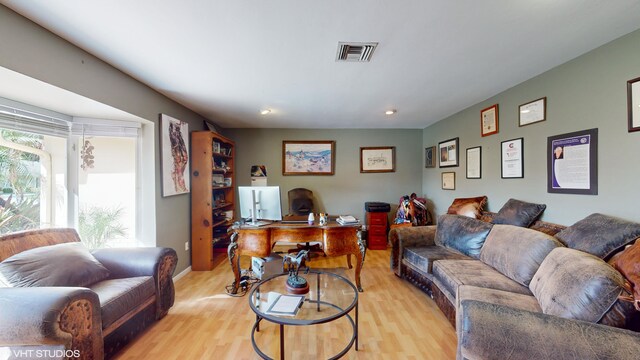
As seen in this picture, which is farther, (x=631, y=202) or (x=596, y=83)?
(x=596, y=83)

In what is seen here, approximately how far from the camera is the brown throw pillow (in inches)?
45.7

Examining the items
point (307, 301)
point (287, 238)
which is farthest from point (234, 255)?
point (307, 301)

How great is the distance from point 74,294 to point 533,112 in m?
4.03

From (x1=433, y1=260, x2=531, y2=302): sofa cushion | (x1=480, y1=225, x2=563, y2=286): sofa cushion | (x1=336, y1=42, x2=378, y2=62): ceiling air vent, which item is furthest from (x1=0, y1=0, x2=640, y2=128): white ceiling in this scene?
(x1=433, y1=260, x2=531, y2=302): sofa cushion

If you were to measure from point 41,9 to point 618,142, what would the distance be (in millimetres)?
4010

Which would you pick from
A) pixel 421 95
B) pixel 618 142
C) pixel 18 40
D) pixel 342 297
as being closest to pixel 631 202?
pixel 618 142

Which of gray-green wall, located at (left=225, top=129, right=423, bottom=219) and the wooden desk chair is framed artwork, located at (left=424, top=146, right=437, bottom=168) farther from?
the wooden desk chair

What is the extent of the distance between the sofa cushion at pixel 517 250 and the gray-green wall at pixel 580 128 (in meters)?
0.48

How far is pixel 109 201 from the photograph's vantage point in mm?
2641

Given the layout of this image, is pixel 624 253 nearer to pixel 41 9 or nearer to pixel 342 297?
pixel 342 297

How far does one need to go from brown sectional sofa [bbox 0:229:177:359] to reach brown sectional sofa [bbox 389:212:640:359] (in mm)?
2173

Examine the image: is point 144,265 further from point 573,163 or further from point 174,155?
point 573,163

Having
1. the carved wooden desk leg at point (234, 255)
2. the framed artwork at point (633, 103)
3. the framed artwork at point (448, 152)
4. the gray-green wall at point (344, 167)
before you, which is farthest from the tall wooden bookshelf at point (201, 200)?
the framed artwork at point (633, 103)

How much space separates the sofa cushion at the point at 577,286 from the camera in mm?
1186
